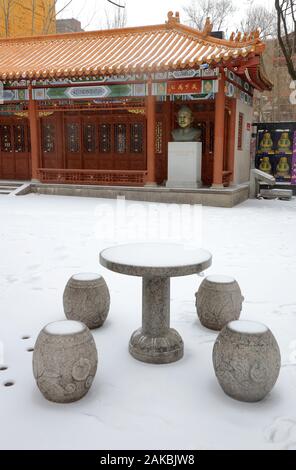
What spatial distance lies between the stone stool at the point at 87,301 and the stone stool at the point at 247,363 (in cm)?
132

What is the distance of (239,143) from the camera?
13.5 meters

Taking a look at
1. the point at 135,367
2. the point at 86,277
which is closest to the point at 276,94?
the point at 86,277

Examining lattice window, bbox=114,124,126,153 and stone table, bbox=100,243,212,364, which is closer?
stone table, bbox=100,243,212,364

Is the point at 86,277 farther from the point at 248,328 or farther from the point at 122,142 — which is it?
the point at 122,142

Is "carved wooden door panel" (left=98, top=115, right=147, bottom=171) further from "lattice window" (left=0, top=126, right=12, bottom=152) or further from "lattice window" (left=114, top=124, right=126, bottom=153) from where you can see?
"lattice window" (left=0, top=126, right=12, bottom=152)

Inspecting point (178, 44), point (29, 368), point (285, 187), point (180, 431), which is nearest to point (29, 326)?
point (29, 368)

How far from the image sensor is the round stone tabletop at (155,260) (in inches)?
115

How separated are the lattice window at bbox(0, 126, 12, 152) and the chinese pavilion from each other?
34 mm

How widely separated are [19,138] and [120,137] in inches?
148

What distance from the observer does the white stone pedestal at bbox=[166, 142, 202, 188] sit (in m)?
11.8

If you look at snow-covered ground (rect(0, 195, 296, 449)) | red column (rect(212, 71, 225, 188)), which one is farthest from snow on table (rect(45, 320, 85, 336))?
red column (rect(212, 71, 225, 188))

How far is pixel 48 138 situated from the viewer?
47.9 feet
